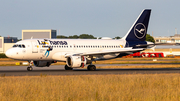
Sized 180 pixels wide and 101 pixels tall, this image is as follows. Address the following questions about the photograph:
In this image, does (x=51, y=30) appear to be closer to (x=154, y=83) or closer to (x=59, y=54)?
(x=59, y=54)

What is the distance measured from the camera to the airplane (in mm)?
36969

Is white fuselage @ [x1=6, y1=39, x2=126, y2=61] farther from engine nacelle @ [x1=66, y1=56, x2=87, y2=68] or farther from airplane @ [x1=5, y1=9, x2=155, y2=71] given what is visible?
engine nacelle @ [x1=66, y1=56, x2=87, y2=68]

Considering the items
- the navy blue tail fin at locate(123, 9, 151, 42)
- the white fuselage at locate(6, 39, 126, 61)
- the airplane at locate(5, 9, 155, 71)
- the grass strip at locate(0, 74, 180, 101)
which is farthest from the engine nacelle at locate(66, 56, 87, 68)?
the grass strip at locate(0, 74, 180, 101)

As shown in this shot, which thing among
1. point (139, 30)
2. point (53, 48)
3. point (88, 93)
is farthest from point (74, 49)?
point (88, 93)

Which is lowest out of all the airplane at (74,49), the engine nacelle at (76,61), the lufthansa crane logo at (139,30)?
the engine nacelle at (76,61)

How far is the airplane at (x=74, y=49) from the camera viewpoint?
121ft

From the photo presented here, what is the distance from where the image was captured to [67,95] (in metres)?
15.4

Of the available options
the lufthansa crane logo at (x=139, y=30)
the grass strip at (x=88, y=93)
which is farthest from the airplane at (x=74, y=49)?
the grass strip at (x=88, y=93)

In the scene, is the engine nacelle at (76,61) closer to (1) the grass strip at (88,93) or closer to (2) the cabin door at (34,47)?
(2) the cabin door at (34,47)

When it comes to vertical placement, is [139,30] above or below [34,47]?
above

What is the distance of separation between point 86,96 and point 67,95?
1054mm

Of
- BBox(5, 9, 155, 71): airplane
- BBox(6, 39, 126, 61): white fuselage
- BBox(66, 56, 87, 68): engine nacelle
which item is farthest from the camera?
BBox(5, 9, 155, 71): airplane

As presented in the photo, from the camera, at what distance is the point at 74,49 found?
132 feet

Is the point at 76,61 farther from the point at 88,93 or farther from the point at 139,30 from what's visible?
the point at 88,93
